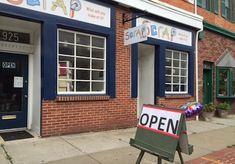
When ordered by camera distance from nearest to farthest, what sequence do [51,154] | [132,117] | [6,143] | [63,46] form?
[51,154] → [6,143] → [63,46] → [132,117]

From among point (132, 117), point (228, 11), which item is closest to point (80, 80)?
point (132, 117)

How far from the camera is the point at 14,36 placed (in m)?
7.89

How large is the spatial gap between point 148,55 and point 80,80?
12.1 feet

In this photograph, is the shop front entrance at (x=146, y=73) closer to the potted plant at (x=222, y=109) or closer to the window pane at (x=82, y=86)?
the window pane at (x=82, y=86)

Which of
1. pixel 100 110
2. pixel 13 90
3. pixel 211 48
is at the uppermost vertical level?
pixel 211 48

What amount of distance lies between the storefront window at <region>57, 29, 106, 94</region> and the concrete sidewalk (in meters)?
1.37

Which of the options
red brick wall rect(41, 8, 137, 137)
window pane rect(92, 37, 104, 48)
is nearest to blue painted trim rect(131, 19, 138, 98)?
red brick wall rect(41, 8, 137, 137)

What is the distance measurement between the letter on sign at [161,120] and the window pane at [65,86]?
313cm

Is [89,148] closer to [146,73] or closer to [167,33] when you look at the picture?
[146,73]

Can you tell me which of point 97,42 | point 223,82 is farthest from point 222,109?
point 97,42

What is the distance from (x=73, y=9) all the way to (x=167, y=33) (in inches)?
172

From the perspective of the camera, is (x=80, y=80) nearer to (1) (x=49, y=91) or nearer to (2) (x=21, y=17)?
(1) (x=49, y=91)

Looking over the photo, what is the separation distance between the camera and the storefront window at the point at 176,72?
11.5 m

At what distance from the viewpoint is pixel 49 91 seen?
7.49 metres
